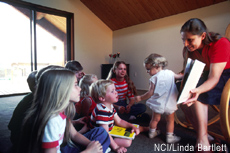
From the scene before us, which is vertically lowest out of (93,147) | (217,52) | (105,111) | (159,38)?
(93,147)

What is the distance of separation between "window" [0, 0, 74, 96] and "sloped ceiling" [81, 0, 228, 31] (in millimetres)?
862

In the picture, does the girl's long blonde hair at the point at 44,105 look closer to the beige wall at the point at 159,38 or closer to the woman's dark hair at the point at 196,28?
the woman's dark hair at the point at 196,28

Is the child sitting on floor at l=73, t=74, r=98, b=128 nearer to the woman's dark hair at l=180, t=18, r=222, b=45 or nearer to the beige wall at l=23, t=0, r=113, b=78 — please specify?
the woman's dark hair at l=180, t=18, r=222, b=45

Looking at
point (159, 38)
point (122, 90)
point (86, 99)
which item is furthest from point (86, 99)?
point (159, 38)

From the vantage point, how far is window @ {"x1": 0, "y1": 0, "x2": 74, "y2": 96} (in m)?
3.47

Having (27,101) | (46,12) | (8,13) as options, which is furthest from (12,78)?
(27,101)

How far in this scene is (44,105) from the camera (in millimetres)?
660

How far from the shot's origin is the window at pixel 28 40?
11.4 ft

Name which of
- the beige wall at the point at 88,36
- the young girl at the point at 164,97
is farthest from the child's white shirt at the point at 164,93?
the beige wall at the point at 88,36

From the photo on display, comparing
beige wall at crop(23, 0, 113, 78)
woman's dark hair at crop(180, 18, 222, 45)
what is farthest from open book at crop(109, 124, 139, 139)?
beige wall at crop(23, 0, 113, 78)

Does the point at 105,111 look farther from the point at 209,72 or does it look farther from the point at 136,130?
the point at 209,72

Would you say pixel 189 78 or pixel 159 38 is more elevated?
pixel 159 38

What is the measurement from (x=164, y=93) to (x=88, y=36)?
11.9 feet

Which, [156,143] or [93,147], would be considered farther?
[156,143]
